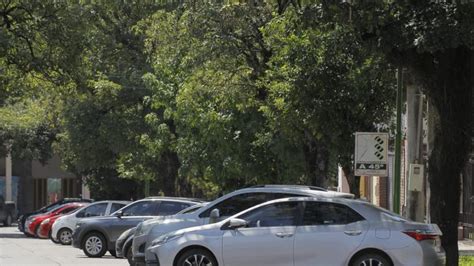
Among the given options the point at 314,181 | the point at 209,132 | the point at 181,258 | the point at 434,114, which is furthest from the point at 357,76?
the point at 209,132

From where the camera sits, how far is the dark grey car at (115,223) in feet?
66.9

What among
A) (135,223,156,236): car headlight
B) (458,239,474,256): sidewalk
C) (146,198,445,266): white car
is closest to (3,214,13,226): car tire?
(458,239,474,256): sidewalk

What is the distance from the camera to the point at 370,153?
15.8 meters

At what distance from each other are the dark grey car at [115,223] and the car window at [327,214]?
725cm

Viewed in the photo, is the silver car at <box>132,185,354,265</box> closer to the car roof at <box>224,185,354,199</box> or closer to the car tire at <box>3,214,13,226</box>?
the car roof at <box>224,185,354,199</box>

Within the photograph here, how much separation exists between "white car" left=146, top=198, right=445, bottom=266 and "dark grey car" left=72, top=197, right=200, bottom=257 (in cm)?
684

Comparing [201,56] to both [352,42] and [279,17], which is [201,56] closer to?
[279,17]

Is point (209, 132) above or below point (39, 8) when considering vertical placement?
below

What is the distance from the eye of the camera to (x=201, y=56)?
22.7 meters

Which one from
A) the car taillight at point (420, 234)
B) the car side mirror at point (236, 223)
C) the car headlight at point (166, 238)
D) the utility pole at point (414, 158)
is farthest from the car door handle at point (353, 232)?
the utility pole at point (414, 158)

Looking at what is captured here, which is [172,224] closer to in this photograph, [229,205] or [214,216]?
[229,205]

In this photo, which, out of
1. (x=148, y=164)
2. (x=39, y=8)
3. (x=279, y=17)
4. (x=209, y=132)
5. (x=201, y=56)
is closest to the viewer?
(x=279, y=17)

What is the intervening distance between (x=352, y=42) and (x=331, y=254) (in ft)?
17.7

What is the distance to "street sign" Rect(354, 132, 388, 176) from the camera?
51.7 ft
